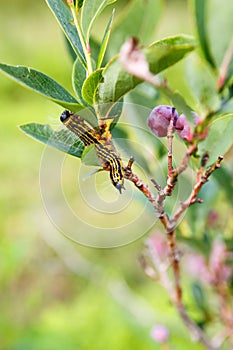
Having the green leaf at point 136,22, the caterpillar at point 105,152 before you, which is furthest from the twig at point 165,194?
the green leaf at point 136,22

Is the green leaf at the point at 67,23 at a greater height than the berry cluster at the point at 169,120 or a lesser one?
greater

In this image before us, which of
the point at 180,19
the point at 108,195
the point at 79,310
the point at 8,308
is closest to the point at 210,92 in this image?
the point at 108,195

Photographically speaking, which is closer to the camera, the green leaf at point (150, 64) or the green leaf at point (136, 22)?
the green leaf at point (150, 64)

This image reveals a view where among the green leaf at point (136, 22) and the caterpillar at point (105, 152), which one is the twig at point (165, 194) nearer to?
the caterpillar at point (105, 152)

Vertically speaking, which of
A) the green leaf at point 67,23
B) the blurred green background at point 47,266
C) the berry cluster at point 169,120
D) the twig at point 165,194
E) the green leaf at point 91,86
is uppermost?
the green leaf at point 67,23

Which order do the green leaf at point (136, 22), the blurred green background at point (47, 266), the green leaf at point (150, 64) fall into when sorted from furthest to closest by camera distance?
1. the blurred green background at point (47, 266)
2. the green leaf at point (136, 22)
3. the green leaf at point (150, 64)

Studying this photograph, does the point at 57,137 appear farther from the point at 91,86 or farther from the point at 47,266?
the point at 47,266

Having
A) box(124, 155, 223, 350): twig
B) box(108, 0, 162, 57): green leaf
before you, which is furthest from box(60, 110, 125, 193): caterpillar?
box(108, 0, 162, 57): green leaf
